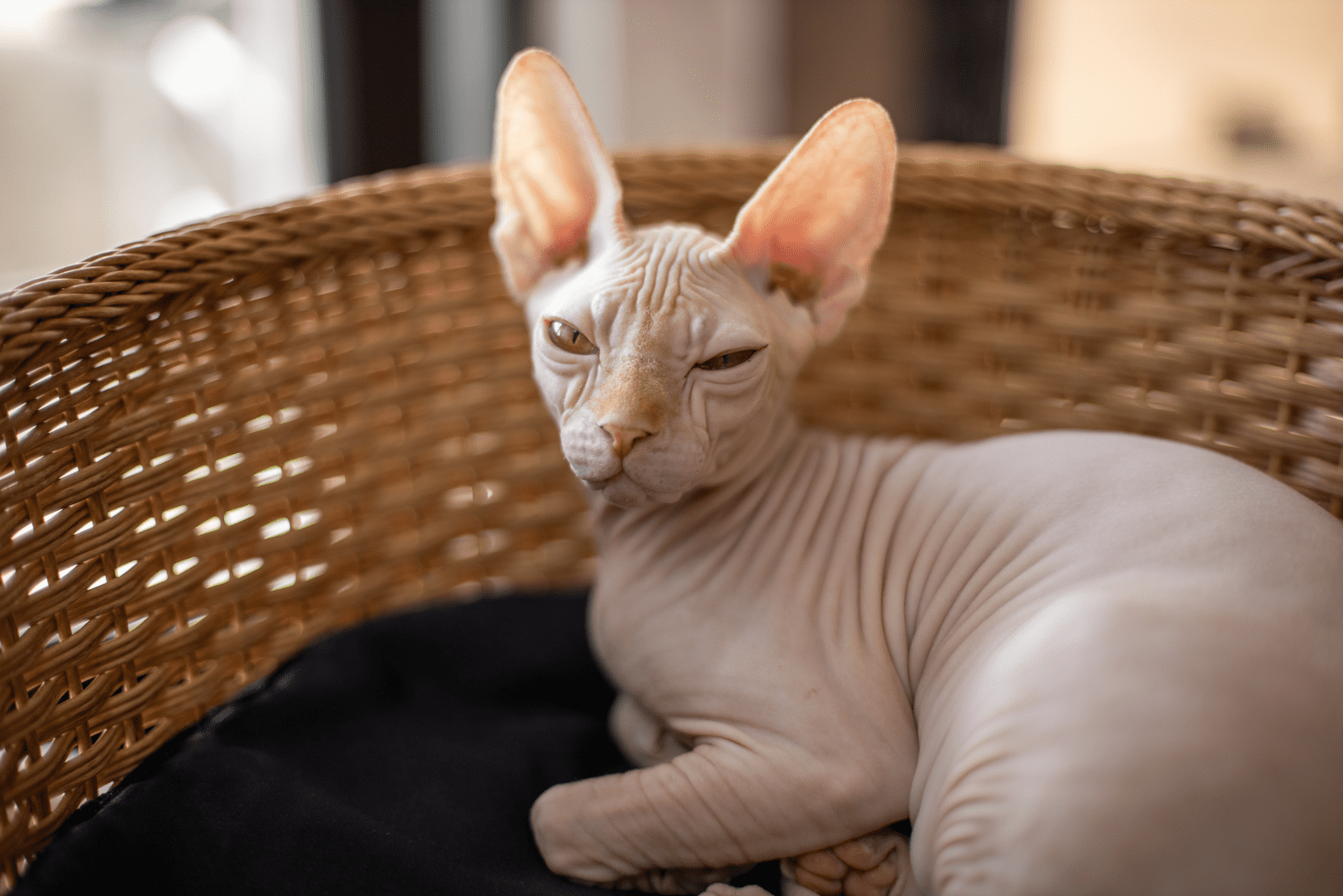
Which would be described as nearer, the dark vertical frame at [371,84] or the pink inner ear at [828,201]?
the pink inner ear at [828,201]

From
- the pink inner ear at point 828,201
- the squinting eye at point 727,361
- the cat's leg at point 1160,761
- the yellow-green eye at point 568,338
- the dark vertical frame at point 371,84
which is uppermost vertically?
the dark vertical frame at point 371,84

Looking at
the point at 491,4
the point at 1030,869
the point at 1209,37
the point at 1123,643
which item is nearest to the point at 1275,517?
the point at 1123,643

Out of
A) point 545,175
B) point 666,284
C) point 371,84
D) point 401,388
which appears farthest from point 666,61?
point 666,284

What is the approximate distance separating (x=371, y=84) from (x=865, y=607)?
1.69 m

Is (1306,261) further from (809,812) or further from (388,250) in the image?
(388,250)

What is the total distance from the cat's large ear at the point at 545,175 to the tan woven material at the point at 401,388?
283mm

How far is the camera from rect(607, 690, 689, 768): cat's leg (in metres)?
1.06

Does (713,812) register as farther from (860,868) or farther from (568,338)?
(568,338)

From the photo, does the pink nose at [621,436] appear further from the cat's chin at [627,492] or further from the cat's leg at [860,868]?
the cat's leg at [860,868]

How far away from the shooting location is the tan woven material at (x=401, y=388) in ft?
3.14

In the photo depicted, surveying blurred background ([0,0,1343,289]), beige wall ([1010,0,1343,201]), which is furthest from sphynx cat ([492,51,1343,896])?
beige wall ([1010,0,1343,201])

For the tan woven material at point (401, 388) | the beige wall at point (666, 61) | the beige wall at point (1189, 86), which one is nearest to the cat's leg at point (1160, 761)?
the tan woven material at point (401, 388)

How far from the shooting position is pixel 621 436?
2.66 ft

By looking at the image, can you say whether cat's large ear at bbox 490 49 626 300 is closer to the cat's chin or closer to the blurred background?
the cat's chin
